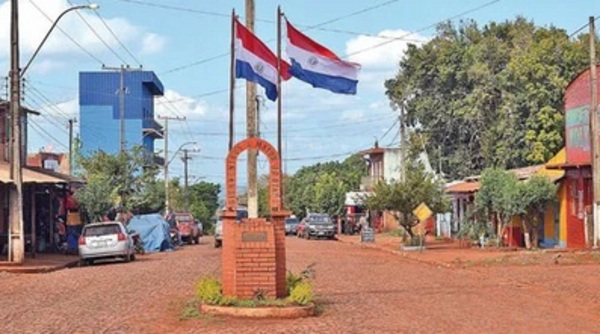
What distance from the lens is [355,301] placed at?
1900 cm

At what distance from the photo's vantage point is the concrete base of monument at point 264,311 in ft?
52.1

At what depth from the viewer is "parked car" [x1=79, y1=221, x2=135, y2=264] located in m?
34.0

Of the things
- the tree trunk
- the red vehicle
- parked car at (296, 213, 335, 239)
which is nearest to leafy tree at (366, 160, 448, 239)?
the tree trunk

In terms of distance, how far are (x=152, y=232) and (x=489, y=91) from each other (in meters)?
21.7

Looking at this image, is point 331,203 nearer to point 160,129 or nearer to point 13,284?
point 160,129

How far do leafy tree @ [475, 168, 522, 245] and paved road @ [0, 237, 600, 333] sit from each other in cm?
821

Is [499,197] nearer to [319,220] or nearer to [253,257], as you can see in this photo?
[253,257]

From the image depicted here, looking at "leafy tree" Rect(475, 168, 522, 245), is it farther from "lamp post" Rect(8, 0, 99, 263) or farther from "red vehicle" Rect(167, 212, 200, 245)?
"red vehicle" Rect(167, 212, 200, 245)

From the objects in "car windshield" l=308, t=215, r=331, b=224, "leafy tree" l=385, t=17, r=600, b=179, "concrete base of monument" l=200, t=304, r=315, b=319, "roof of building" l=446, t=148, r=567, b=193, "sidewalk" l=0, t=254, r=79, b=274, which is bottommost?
"sidewalk" l=0, t=254, r=79, b=274

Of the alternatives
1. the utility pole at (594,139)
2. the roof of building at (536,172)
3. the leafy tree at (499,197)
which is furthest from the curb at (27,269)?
the roof of building at (536,172)

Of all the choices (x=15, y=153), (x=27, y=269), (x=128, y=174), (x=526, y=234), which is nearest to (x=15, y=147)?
(x=15, y=153)

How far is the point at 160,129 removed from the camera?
96.8 m

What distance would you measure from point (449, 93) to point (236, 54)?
43.2 metres

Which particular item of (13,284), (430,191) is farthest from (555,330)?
(430,191)
